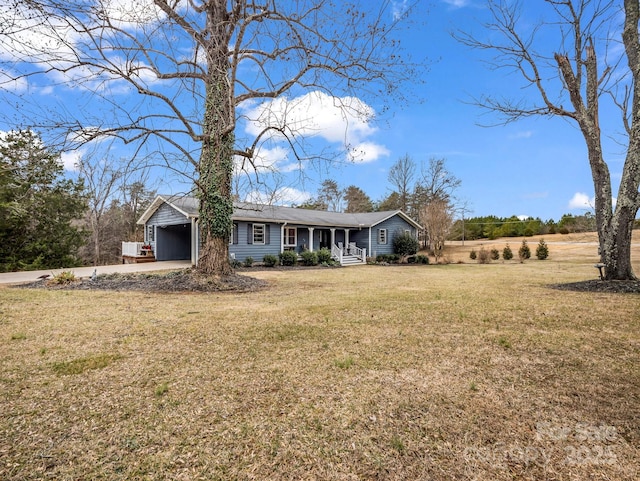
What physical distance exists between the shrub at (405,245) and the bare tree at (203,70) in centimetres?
1574

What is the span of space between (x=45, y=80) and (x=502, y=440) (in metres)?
8.46

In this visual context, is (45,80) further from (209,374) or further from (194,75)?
(209,374)

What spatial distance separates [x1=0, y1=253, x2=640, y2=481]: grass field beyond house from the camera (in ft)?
6.48

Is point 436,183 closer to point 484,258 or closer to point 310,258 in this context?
point 484,258

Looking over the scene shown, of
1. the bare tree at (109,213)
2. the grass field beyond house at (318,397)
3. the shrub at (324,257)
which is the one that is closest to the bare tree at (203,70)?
the grass field beyond house at (318,397)

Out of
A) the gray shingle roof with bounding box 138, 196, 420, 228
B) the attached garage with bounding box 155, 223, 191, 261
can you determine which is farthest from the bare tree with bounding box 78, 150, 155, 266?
the gray shingle roof with bounding box 138, 196, 420, 228

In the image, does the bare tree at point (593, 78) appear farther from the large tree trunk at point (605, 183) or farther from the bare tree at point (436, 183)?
the bare tree at point (436, 183)

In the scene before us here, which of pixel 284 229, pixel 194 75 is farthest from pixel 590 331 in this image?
pixel 284 229

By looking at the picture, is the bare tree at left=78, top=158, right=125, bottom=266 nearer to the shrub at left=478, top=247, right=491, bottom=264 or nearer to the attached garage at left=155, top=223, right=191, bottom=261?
the attached garage at left=155, top=223, right=191, bottom=261

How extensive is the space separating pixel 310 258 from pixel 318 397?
15.5m

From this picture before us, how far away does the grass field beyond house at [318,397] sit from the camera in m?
1.98

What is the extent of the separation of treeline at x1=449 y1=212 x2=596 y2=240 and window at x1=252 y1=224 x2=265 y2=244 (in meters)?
24.3

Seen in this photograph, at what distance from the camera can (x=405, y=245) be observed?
76.3ft

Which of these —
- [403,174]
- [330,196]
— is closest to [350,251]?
[403,174]
